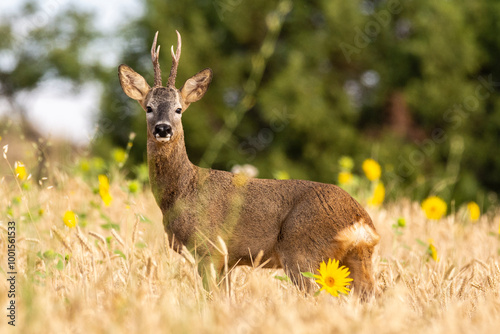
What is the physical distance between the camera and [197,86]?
4.34 meters

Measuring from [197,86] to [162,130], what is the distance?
60 cm

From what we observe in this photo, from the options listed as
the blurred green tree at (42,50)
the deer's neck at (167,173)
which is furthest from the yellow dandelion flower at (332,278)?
the blurred green tree at (42,50)

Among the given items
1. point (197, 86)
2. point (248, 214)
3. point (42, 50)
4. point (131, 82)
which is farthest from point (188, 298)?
point (42, 50)

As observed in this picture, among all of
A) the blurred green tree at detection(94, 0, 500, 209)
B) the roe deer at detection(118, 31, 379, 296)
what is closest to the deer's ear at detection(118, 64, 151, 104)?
the roe deer at detection(118, 31, 379, 296)

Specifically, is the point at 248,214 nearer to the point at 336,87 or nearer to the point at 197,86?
the point at 197,86

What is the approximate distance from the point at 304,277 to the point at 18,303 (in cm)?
165

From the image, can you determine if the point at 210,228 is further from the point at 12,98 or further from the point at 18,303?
the point at 12,98

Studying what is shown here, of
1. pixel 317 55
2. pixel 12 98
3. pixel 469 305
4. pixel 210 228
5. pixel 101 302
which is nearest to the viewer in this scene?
pixel 101 302

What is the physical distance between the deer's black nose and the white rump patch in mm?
1293

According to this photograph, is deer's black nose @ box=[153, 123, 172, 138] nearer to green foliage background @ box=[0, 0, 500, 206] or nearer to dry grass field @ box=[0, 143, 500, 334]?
dry grass field @ box=[0, 143, 500, 334]

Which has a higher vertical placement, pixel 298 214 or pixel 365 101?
pixel 298 214

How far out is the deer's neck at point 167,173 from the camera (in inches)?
158

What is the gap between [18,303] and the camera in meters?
2.94

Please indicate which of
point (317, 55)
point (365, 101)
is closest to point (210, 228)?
point (317, 55)
